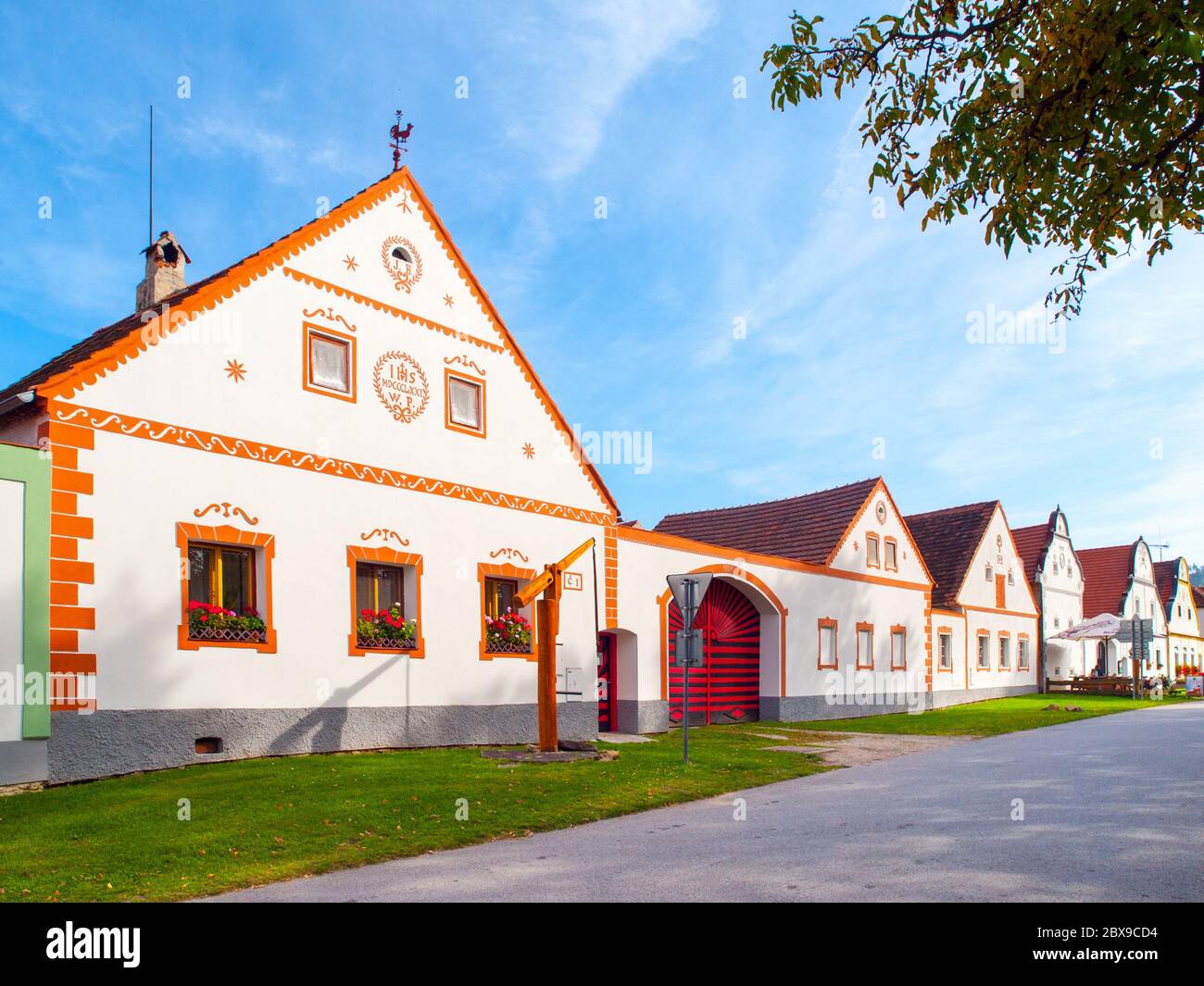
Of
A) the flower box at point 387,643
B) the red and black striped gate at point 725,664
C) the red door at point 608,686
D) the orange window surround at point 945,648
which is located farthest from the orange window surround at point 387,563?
the orange window surround at point 945,648

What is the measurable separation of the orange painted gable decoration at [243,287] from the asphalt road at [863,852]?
824cm

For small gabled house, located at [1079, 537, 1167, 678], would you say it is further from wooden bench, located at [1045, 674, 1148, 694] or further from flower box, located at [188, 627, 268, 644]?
flower box, located at [188, 627, 268, 644]

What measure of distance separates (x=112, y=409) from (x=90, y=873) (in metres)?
7.20

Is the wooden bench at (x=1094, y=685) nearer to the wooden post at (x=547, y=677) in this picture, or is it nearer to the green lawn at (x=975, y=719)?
the green lawn at (x=975, y=719)

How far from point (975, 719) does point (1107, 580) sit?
3630cm

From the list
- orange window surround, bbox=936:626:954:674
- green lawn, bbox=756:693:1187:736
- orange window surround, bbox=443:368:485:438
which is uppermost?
orange window surround, bbox=443:368:485:438

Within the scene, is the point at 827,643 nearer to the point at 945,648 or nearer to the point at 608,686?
the point at 608,686

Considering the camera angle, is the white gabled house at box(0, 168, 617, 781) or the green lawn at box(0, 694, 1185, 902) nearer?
the green lawn at box(0, 694, 1185, 902)

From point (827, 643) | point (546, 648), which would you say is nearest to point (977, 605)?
point (827, 643)

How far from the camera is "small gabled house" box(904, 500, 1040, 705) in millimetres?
38688

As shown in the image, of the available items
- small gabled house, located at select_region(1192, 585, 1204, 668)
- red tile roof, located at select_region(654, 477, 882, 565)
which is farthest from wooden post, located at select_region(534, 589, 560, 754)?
small gabled house, located at select_region(1192, 585, 1204, 668)

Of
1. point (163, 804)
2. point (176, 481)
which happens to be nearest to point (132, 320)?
point (176, 481)

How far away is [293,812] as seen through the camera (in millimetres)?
10523

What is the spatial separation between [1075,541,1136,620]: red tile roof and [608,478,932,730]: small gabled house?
26.6 m
